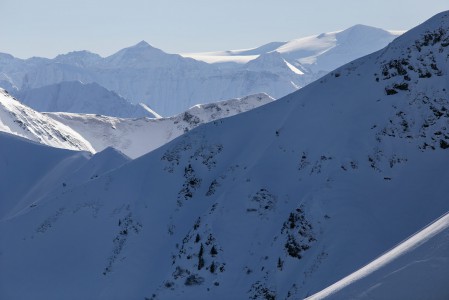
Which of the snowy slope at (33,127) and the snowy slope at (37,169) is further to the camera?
the snowy slope at (33,127)

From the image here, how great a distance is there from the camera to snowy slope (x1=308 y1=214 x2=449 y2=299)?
44.0ft

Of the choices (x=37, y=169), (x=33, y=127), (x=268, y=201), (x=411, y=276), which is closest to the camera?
(x=411, y=276)

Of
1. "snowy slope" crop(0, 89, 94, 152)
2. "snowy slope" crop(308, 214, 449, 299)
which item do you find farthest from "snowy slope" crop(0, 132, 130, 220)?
"snowy slope" crop(308, 214, 449, 299)

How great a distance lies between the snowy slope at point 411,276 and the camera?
527 inches

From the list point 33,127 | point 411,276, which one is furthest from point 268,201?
point 33,127

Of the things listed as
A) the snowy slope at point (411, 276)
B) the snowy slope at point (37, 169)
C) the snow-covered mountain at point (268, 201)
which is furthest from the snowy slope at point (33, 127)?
Result: the snowy slope at point (411, 276)

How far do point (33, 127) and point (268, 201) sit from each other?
459 ft

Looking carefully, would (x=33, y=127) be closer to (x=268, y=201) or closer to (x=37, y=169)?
(x=37, y=169)

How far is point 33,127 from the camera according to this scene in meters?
170

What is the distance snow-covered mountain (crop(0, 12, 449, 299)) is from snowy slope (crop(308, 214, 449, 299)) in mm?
16678

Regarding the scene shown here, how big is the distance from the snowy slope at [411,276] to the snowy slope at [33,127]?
15300 centimetres

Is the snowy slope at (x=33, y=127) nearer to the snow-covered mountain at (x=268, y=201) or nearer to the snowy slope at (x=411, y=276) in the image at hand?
the snow-covered mountain at (x=268, y=201)

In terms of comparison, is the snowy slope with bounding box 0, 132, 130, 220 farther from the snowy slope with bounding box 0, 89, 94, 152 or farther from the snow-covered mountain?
the snowy slope with bounding box 0, 89, 94, 152

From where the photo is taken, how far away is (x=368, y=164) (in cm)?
4166
